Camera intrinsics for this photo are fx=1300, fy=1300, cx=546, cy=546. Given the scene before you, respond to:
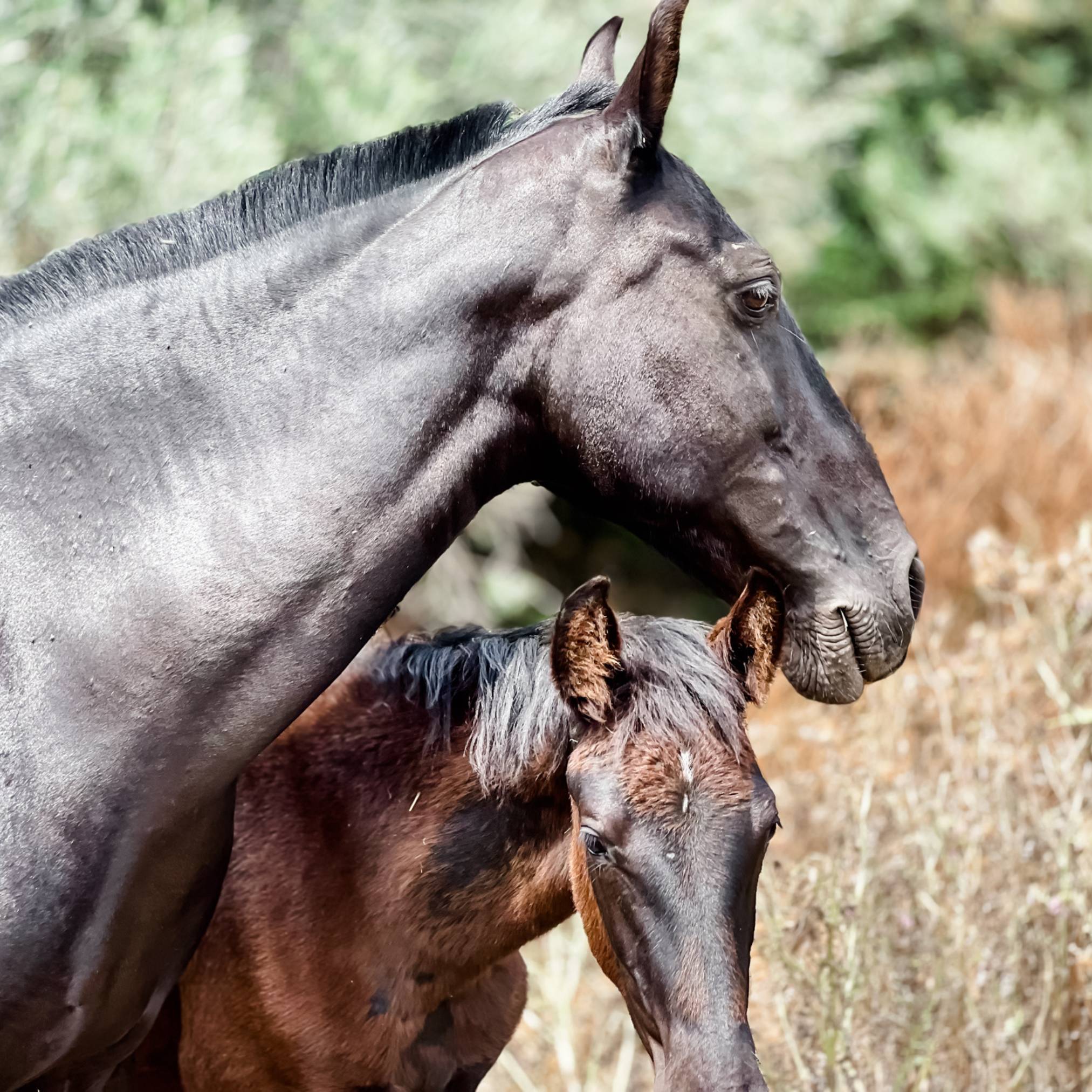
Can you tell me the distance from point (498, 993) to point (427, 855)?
37 centimetres

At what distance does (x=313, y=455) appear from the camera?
1994mm

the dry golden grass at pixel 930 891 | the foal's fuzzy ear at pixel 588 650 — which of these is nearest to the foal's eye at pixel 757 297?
the foal's fuzzy ear at pixel 588 650

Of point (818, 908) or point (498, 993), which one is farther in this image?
point (818, 908)

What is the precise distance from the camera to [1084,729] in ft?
12.8

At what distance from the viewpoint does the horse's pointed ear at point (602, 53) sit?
7.93ft

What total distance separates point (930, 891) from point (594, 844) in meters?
1.75

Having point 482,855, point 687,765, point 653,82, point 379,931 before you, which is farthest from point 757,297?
point 379,931

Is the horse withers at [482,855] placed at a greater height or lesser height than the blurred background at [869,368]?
greater

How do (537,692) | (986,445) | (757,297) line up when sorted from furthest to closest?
(986,445), (537,692), (757,297)

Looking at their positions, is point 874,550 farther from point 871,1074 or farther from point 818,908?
point 871,1074

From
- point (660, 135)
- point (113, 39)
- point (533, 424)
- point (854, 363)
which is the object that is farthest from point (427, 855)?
point (854, 363)

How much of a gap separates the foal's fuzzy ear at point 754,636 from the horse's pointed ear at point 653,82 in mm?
732

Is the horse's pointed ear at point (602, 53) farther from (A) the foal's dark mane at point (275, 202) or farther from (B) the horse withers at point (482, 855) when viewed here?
(B) the horse withers at point (482, 855)

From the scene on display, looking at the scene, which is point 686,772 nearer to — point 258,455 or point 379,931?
point 379,931
